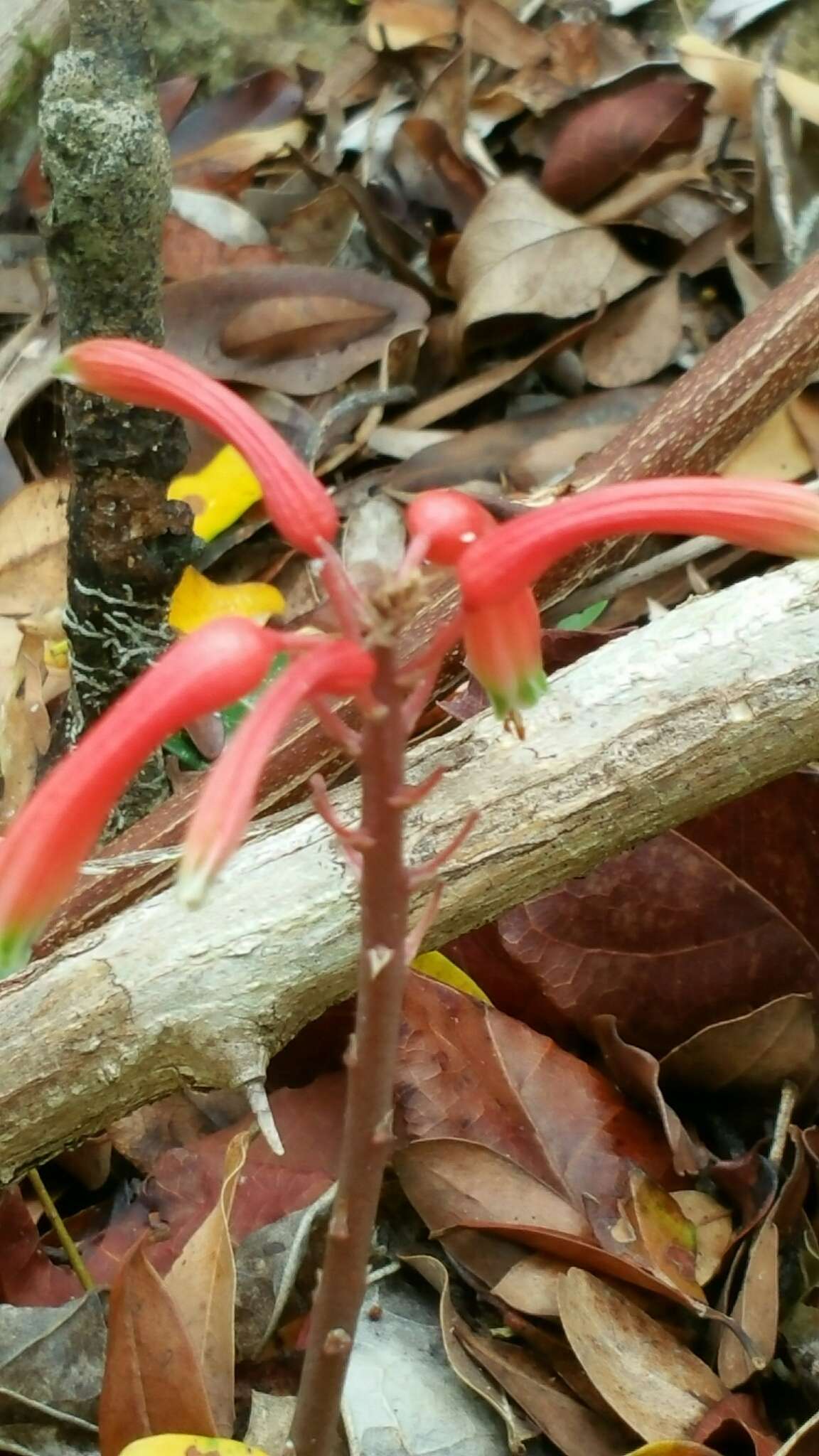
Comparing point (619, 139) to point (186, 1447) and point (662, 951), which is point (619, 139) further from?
point (186, 1447)

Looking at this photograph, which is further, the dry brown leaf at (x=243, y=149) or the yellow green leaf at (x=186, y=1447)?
the dry brown leaf at (x=243, y=149)

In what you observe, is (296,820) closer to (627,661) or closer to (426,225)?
(627,661)

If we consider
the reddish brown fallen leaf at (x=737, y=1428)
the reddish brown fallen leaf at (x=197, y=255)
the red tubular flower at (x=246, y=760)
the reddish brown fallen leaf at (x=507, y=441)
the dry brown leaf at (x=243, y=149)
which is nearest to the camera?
the red tubular flower at (x=246, y=760)

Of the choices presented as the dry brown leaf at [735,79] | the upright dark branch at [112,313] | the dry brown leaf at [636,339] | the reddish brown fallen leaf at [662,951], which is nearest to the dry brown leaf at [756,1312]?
the reddish brown fallen leaf at [662,951]

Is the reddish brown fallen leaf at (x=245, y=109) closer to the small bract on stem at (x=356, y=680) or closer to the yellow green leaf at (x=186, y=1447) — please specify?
the small bract on stem at (x=356, y=680)

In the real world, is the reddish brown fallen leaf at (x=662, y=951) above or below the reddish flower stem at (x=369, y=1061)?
below

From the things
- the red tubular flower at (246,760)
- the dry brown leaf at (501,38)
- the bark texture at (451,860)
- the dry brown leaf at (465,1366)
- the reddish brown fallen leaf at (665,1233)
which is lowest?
the reddish brown fallen leaf at (665,1233)

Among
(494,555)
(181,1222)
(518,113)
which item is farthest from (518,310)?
(494,555)

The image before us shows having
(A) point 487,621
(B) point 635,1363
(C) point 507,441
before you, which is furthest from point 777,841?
(C) point 507,441

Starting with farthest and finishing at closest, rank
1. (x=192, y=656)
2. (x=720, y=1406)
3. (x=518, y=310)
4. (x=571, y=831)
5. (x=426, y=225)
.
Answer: (x=426, y=225)
(x=518, y=310)
(x=571, y=831)
(x=720, y=1406)
(x=192, y=656)
